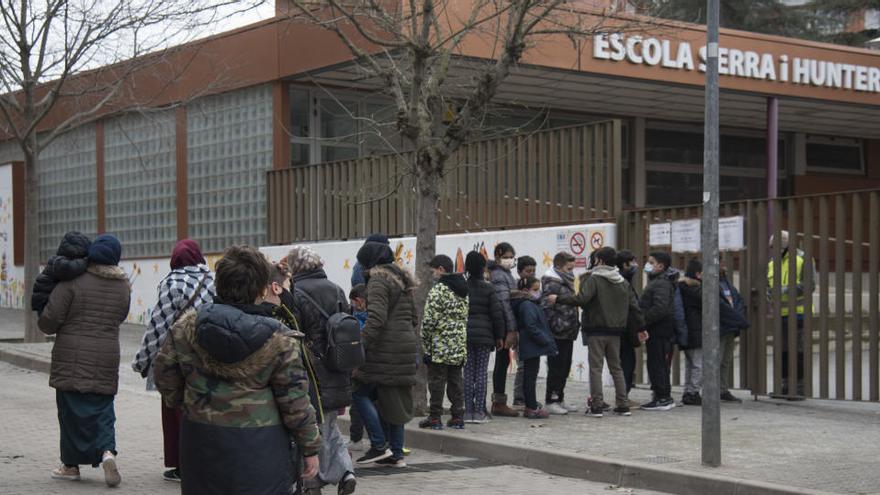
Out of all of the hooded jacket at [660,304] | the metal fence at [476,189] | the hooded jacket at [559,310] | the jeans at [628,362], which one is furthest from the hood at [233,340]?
the metal fence at [476,189]

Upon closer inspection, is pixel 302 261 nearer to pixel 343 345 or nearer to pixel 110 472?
pixel 343 345

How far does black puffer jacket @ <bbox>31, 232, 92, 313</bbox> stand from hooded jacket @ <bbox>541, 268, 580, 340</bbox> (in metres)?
5.13

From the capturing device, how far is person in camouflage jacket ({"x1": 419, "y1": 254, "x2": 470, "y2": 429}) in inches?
416

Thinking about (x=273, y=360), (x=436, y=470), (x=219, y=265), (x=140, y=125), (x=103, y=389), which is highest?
(x=140, y=125)

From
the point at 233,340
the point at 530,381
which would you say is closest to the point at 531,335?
the point at 530,381

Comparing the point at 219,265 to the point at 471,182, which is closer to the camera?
the point at 219,265

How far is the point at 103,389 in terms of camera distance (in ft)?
27.6

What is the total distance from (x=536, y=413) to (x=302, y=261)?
14.5 ft

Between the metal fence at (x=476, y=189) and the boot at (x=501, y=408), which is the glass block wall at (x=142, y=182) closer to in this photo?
the metal fence at (x=476, y=189)

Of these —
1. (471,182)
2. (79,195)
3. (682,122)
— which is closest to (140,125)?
(79,195)

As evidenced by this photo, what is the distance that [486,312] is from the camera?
1137 centimetres

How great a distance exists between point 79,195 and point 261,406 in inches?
920

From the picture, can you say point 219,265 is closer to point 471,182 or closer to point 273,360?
point 273,360

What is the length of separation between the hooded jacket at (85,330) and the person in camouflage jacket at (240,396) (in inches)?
140
